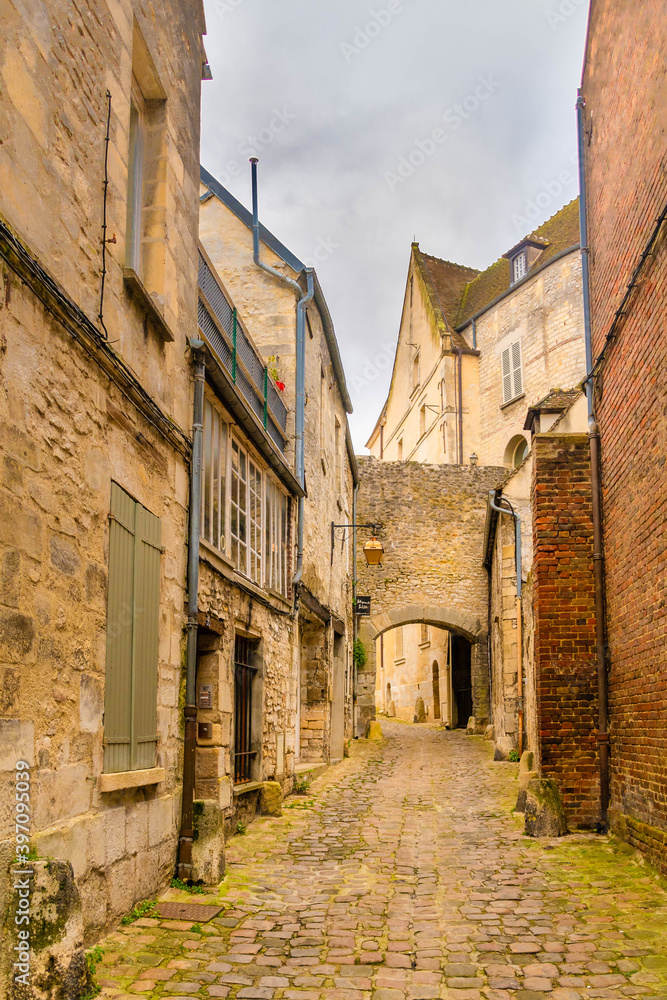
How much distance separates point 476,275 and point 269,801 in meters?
25.4

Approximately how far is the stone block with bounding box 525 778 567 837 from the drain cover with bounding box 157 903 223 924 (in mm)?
3182

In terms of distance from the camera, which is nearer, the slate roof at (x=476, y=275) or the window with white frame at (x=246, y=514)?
the window with white frame at (x=246, y=514)

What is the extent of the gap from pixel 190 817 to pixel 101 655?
174cm

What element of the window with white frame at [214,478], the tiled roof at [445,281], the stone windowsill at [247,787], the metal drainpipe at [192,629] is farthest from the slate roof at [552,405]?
the tiled roof at [445,281]

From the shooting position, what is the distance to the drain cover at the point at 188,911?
15.8ft

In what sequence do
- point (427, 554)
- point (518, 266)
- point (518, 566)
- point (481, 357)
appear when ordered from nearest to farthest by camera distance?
point (518, 566) → point (427, 554) → point (518, 266) → point (481, 357)

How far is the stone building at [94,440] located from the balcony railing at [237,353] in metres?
1.22

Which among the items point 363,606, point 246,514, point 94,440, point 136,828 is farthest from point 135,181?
point 363,606

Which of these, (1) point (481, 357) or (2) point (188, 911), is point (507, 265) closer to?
(1) point (481, 357)

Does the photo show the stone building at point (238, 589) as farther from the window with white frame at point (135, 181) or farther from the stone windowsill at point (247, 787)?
the window with white frame at point (135, 181)

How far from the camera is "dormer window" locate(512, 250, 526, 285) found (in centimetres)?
2509

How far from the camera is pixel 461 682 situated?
934 inches

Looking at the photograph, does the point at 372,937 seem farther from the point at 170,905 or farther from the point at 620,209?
the point at 620,209

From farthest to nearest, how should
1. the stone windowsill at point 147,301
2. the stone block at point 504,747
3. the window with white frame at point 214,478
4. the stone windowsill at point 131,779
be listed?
the stone block at point 504,747
the window with white frame at point 214,478
the stone windowsill at point 147,301
the stone windowsill at point 131,779
